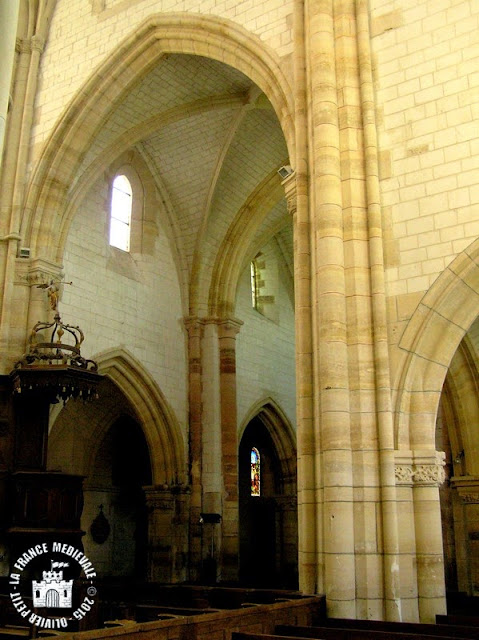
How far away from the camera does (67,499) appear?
12500 mm

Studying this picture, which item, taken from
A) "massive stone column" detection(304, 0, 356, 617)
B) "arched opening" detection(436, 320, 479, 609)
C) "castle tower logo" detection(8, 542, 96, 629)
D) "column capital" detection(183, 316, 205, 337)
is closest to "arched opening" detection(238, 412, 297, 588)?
"column capital" detection(183, 316, 205, 337)

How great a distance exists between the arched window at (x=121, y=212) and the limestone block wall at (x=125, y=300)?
338 millimetres

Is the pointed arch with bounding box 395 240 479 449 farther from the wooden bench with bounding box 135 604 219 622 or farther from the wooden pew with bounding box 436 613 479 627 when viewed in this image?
the wooden bench with bounding box 135 604 219 622

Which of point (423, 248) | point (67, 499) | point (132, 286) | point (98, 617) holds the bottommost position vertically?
point (98, 617)

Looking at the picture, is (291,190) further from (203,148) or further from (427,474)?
(203,148)

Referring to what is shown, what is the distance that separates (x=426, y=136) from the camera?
9297mm

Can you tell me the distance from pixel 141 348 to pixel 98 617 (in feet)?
28.5

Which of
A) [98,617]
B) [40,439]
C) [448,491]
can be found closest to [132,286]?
[40,439]

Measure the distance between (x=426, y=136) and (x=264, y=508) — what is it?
1449 cm

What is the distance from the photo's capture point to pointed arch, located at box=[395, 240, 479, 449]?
28.4ft

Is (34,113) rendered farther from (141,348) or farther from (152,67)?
(141,348)

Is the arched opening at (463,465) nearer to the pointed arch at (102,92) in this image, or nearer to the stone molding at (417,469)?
the stone molding at (417,469)

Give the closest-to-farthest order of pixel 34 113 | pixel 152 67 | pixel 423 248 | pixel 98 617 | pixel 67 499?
pixel 98 617, pixel 423 248, pixel 67 499, pixel 152 67, pixel 34 113

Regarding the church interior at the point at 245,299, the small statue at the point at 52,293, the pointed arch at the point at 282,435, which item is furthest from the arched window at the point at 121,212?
the pointed arch at the point at 282,435
